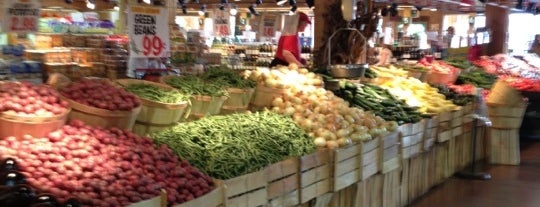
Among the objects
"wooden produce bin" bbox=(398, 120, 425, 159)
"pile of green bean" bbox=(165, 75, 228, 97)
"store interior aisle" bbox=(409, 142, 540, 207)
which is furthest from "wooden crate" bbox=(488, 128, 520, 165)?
"pile of green bean" bbox=(165, 75, 228, 97)

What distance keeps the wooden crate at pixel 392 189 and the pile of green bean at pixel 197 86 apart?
75.4 inches

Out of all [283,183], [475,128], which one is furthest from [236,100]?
[475,128]

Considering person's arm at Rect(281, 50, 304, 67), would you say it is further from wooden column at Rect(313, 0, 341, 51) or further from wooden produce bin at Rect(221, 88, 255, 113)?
wooden produce bin at Rect(221, 88, 255, 113)

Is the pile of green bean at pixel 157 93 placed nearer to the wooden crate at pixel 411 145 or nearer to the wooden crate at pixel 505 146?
the wooden crate at pixel 411 145

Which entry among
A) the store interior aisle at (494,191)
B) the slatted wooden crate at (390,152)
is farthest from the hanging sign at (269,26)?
the slatted wooden crate at (390,152)

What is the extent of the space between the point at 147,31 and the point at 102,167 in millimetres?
2748

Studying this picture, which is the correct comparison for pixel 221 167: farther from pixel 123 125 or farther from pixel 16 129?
pixel 16 129

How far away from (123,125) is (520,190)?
5066mm

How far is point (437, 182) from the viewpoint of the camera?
751 centimetres

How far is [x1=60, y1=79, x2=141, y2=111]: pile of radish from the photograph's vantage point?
13.6 ft

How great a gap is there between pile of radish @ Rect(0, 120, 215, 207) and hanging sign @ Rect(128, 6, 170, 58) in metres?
2.01

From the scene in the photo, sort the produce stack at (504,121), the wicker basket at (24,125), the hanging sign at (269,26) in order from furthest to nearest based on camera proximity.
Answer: the hanging sign at (269,26) → the produce stack at (504,121) → the wicker basket at (24,125)

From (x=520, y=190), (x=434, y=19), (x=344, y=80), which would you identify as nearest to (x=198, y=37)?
(x=344, y=80)

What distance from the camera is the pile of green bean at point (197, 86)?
513 centimetres
